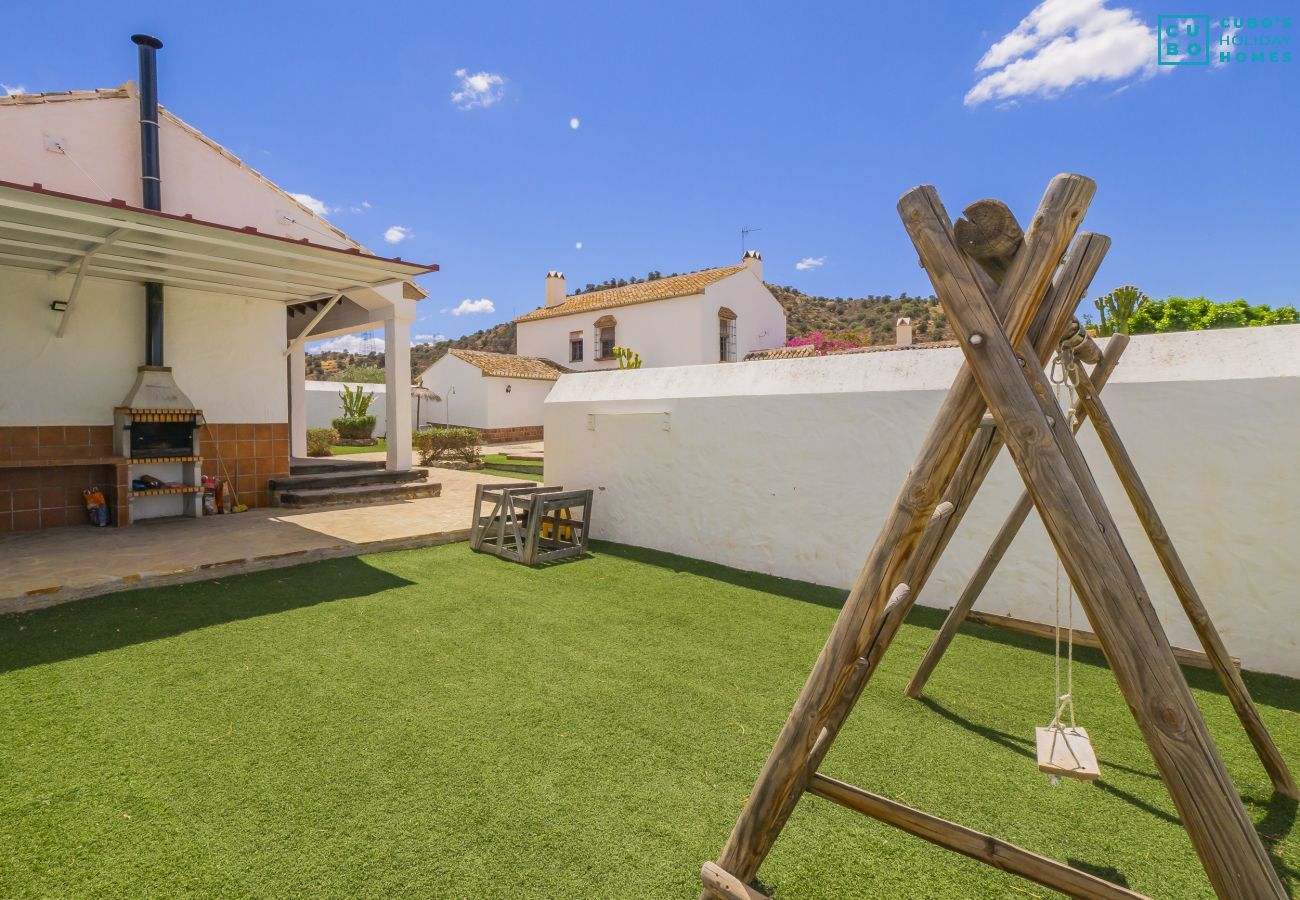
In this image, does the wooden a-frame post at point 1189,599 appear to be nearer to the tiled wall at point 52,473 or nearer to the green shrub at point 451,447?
the tiled wall at point 52,473

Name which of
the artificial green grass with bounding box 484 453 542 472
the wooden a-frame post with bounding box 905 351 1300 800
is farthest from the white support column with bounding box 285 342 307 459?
the wooden a-frame post with bounding box 905 351 1300 800

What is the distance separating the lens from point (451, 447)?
618 inches

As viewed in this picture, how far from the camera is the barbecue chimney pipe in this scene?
7.55m

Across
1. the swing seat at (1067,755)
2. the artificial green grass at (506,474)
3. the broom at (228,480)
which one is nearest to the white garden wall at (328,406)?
the artificial green grass at (506,474)

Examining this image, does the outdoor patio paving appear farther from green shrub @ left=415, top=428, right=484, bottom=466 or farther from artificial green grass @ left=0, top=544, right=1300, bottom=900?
green shrub @ left=415, top=428, right=484, bottom=466

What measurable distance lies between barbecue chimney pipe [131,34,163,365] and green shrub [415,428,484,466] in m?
7.82

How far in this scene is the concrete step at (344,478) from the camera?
901 cm

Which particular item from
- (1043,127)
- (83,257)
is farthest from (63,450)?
(1043,127)

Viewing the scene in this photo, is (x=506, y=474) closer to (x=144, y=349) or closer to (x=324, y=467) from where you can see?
(x=324, y=467)

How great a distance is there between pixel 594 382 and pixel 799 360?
9.32 feet

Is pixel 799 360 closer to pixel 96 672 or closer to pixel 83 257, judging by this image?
pixel 96 672

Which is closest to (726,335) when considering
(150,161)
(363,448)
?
(363,448)

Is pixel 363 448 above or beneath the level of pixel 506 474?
above

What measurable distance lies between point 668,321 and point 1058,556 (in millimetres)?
23679
